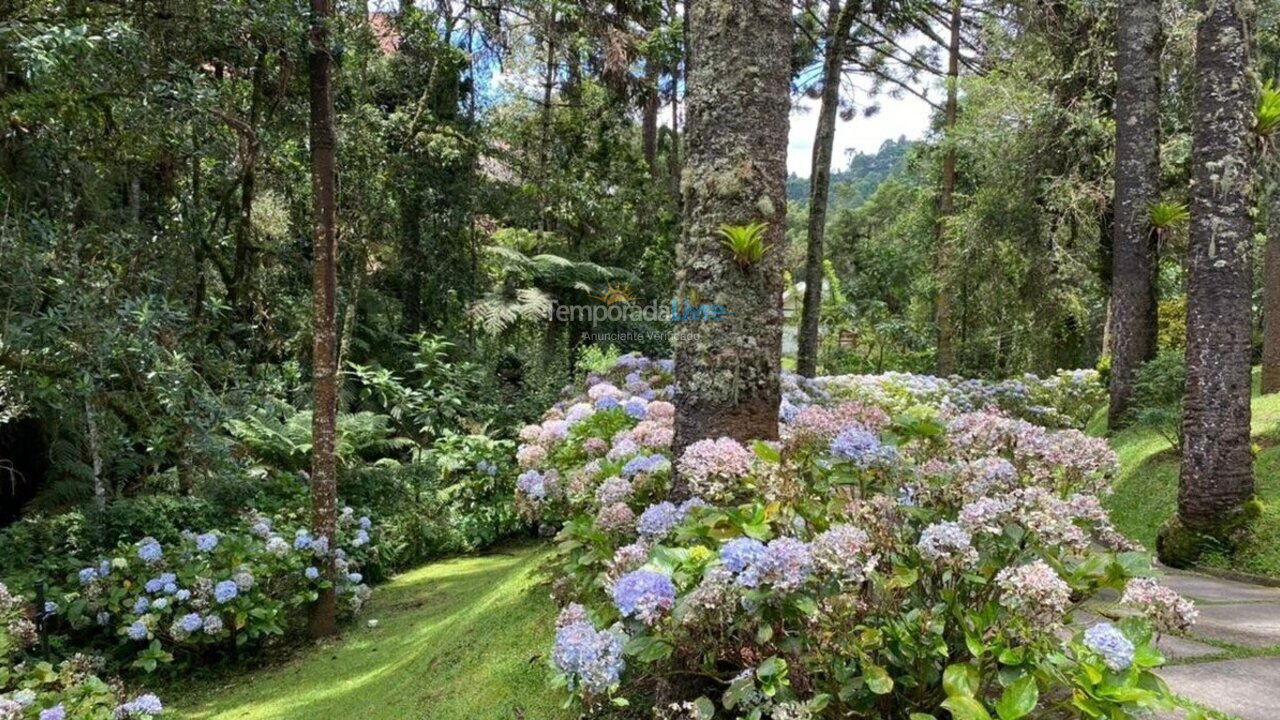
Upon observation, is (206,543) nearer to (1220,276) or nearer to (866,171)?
(1220,276)

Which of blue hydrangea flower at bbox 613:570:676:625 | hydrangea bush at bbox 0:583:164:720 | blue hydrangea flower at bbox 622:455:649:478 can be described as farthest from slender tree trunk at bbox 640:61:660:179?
blue hydrangea flower at bbox 613:570:676:625

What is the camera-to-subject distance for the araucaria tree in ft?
12.5

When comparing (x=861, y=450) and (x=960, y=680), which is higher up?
(x=861, y=450)

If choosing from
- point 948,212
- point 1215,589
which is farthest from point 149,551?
point 948,212

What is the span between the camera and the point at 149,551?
3934 millimetres

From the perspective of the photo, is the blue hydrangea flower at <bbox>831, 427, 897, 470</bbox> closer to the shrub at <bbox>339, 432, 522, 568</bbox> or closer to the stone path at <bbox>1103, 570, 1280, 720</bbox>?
the stone path at <bbox>1103, 570, 1280, 720</bbox>

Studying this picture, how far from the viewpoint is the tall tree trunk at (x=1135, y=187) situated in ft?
20.3

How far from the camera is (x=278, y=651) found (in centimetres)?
422

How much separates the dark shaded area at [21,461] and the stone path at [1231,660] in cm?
679

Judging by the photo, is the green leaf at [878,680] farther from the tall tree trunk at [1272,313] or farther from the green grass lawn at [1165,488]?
the tall tree trunk at [1272,313]

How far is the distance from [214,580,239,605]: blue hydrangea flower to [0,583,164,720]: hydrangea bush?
26.3 inches

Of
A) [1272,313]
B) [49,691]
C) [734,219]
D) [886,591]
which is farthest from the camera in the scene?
[1272,313]

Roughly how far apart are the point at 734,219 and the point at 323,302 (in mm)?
2813

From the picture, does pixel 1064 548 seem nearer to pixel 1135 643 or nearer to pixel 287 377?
pixel 1135 643
